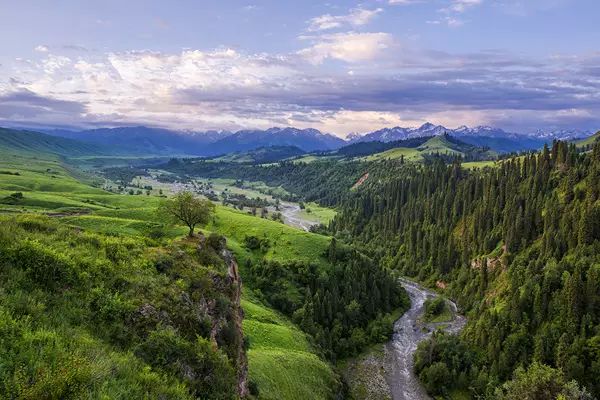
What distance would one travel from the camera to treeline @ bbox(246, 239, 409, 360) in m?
127

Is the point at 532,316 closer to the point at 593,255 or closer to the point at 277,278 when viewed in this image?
the point at 593,255

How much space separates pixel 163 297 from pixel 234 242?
125m

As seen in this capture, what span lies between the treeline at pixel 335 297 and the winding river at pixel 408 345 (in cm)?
438

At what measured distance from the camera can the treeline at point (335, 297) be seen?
12734 centimetres

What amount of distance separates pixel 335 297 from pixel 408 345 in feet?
91.6

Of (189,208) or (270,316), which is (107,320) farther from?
(270,316)

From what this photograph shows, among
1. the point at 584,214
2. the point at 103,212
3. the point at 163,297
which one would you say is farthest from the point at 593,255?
the point at 103,212

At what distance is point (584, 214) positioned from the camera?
144m

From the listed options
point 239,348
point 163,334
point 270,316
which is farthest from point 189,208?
point 163,334

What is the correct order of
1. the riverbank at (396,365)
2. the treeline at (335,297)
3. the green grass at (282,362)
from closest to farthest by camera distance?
the green grass at (282,362) < the riverbank at (396,365) < the treeline at (335,297)

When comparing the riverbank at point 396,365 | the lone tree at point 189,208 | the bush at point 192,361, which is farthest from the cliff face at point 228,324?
the riverbank at point 396,365

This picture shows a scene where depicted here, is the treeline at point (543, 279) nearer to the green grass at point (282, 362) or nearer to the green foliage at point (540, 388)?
the green foliage at point (540, 388)

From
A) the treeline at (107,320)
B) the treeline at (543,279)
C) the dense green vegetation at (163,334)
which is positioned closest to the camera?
the treeline at (107,320)

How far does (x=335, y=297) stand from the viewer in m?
141
